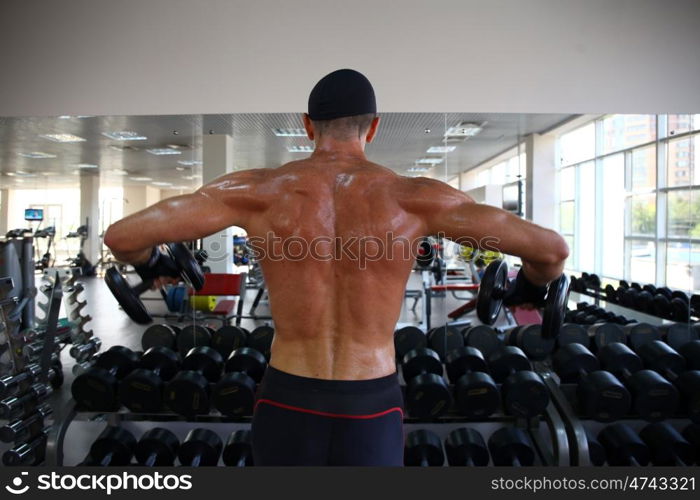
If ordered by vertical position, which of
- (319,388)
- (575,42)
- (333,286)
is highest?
(575,42)

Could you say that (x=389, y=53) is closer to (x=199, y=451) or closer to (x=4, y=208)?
(x=199, y=451)

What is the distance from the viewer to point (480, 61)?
3.20 meters

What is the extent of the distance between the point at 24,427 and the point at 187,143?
3247 millimetres

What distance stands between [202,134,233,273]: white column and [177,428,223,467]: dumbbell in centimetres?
288

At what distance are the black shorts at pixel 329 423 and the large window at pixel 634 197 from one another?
13.3ft

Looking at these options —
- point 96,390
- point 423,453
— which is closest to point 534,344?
point 423,453

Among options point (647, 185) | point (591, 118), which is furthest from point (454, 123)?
point (647, 185)

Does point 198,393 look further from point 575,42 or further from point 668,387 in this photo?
point 575,42

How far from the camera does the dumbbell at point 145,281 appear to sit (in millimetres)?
1165

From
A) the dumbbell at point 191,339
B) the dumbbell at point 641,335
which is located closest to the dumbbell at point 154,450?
the dumbbell at point 191,339

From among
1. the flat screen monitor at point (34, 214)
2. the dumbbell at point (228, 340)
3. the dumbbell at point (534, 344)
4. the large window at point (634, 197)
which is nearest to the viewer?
the dumbbell at point (534, 344)

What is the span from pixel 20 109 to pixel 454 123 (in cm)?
345

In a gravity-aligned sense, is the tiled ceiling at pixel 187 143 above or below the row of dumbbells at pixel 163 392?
above

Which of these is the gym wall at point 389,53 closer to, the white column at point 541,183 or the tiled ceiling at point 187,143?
the tiled ceiling at point 187,143
